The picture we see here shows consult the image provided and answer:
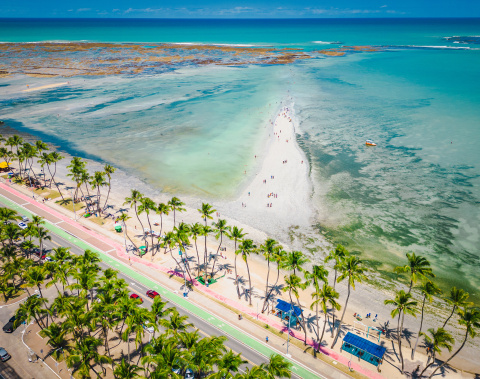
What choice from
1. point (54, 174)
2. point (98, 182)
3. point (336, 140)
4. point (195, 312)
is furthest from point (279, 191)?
point (54, 174)

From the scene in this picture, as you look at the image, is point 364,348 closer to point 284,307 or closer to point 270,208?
point 284,307

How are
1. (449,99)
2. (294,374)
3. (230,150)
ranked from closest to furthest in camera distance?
1. (294,374)
2. (230,150)
3. (449,99)

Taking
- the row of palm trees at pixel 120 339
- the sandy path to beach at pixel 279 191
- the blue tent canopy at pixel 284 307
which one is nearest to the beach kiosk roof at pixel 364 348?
the blue tent canopy at pixel 284 307

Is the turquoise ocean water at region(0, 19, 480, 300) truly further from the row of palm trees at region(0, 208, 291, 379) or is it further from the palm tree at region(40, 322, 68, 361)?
the palm tree at region(40, 322, 68, 361)

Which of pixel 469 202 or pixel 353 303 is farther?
pixel 469 202

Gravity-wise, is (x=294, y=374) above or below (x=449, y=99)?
below

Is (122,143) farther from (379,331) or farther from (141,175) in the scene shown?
(379,331)

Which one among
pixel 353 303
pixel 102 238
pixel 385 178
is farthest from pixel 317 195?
pixel 102 238
